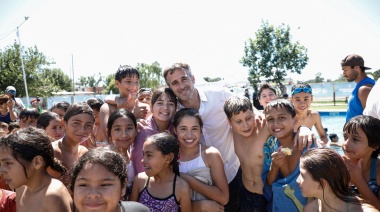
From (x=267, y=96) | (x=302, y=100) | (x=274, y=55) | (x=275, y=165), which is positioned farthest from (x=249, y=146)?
(x=274, y=55)

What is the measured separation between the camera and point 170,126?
3.39 metres

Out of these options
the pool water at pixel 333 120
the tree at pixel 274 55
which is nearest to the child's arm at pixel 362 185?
the pool water at pixel 333 120

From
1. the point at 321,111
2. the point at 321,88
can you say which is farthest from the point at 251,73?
the point at 321,111

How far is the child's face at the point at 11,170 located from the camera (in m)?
2.23

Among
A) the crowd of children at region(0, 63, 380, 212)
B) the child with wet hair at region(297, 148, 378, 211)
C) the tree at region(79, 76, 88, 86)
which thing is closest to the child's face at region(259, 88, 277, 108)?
the crowd of children at region(0, 63, 380, 212)

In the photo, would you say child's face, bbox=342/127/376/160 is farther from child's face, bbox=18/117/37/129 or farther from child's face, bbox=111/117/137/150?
child's face, bbox=18/117/37/129

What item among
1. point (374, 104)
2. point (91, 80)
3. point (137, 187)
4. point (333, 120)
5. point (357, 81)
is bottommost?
point (333, 120)

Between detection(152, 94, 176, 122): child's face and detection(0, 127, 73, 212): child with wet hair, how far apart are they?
1.27 m

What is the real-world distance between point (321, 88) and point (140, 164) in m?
29.1

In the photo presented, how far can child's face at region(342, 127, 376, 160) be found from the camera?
2721 millimetres

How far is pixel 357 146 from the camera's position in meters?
2.74

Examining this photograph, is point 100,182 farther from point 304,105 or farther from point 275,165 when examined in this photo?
point 304,105

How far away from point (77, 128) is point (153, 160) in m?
1.03

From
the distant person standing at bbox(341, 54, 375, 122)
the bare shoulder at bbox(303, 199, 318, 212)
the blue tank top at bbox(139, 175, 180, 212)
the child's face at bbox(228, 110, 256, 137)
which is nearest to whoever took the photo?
the bare shoulder at bbox(303, 199, 318, 212)
